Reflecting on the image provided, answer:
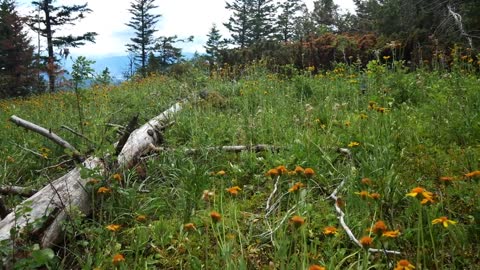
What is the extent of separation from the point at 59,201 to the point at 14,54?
29.0 meters

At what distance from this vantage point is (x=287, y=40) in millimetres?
22594

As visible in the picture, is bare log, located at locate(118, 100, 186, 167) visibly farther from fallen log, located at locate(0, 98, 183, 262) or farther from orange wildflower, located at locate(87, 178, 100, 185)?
orange wildflower, located at locate(87, 178, 100, 185)

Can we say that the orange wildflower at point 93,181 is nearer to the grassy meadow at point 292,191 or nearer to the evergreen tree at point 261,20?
the grassy meadow at point 292,191

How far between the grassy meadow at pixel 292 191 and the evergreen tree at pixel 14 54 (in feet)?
79.1

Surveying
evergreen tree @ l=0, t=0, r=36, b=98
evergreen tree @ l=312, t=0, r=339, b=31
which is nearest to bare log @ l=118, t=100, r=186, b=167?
evergreen tree @ l=0, t=0, r=36, b=98

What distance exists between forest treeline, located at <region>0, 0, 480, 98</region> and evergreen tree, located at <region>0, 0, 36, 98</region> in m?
0.06

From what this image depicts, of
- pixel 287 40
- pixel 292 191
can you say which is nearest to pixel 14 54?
pixel 287 40

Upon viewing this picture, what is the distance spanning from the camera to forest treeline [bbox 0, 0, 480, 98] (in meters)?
7.64

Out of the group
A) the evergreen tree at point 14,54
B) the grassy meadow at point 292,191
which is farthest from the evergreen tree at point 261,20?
the grassy meadow at point 292,191

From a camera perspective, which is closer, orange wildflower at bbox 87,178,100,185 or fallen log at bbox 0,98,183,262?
fallen log at bbox 0,98,183,262

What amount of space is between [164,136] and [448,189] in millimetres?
2822

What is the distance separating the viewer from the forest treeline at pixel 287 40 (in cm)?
764

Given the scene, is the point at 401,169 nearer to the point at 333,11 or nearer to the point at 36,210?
the point at 36,210

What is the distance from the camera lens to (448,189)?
216 cm
